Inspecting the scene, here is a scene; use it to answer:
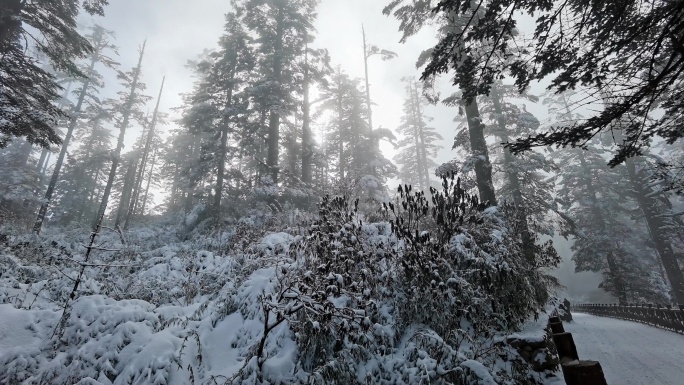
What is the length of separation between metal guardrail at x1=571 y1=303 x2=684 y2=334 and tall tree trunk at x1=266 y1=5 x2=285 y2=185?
16.7 meters

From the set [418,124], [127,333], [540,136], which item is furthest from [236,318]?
[418,124]

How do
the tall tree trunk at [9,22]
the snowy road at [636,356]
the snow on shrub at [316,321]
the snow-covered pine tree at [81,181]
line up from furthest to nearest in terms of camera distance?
1. the snow-covered pine tree at [81,181]
2. the tall tree trunk at [9,22]
3. the snowy road at [636,356]
4. the snow on shrub at [316,321]

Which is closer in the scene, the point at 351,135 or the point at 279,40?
the point at 279,40

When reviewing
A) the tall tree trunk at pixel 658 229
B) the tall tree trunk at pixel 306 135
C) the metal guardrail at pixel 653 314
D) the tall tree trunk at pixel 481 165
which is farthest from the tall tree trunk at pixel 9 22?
the tall tree trunk at pixel 658 229

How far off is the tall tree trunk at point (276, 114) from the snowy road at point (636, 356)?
13.6 meters

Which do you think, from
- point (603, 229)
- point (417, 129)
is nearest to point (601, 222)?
point (603, 229)

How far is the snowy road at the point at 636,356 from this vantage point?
4.98 metres

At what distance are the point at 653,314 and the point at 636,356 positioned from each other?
30.0ft

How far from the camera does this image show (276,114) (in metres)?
18.0

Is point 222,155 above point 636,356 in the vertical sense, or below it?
above

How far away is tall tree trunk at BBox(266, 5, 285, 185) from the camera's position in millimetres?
17109

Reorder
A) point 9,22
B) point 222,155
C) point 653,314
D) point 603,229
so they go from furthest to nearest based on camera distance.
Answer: point 603,229 < point 222,155 < point 653,314 < point 9,22

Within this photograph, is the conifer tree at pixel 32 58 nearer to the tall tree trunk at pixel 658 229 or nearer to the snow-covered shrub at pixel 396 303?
the snow-covered shrub at pixel 396 303

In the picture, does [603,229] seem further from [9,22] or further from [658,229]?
[9,22]
